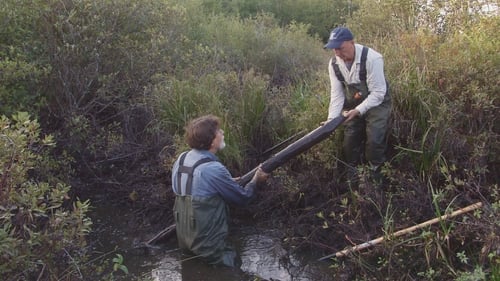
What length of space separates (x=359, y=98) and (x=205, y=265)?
7.90ft

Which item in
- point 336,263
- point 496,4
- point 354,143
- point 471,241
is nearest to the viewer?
point 471,241

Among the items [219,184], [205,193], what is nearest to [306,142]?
[219,184]

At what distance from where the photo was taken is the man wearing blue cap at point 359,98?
5.91 meters

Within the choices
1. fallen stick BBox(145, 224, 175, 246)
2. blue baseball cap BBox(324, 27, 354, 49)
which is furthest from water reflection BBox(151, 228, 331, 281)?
blue baseball cap BBox(324, 27, 354, 49)

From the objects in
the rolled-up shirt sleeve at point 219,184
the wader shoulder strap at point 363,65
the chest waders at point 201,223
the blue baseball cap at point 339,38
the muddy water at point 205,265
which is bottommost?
the muddy water at point 205,265

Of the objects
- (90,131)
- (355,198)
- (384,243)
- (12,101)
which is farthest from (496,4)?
(12,101)

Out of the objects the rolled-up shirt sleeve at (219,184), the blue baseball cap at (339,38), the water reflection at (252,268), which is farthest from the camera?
the blue baseball cap at (339,38)

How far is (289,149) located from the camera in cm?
603

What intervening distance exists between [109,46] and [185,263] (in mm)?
3683

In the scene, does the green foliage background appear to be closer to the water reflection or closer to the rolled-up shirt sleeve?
the water reflection

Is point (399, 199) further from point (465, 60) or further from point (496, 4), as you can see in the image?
point (496, 4)

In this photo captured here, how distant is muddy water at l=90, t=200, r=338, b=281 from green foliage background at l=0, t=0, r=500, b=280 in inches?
32.2

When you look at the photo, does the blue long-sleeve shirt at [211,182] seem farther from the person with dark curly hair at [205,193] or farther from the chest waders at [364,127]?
the chest waders at [364,127]

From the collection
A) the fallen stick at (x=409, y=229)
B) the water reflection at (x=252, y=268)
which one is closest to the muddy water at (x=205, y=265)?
the water reflection at (x=252, y=268)
